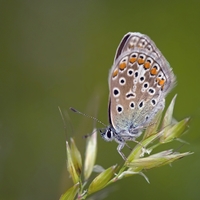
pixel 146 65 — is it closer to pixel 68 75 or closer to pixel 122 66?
pixel 122 66

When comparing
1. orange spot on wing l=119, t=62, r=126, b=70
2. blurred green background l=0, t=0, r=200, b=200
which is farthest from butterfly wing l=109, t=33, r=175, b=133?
blurred green background l=0, t=0, r=200, b=200

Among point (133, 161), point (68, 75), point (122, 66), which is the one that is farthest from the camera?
point (68, 75)

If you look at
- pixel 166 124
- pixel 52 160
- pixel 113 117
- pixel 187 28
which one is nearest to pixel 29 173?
pixel 52 160

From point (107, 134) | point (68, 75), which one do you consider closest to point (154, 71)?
point (107, 134)

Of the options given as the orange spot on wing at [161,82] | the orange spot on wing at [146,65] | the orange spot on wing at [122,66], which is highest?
the orange spot on wing at [122,66]

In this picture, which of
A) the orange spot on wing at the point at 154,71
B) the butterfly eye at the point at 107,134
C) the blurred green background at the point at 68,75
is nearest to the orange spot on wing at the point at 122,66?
the orange spot on wing at the point at 154,71

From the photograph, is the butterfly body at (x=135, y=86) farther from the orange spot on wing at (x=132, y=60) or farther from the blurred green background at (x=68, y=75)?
the blurred green background at (x=68, y=75)
